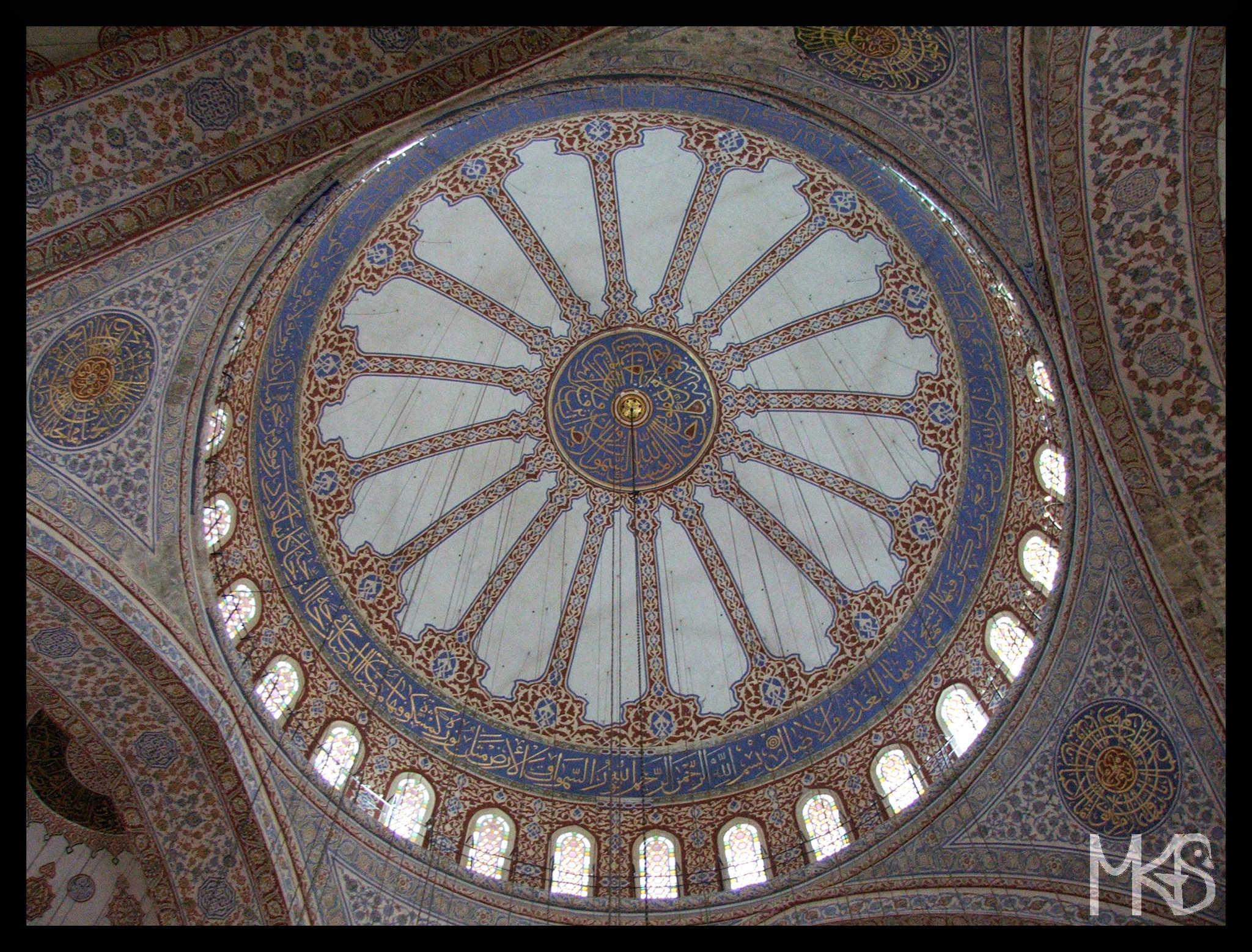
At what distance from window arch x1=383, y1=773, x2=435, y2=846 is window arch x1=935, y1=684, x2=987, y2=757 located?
474 centimetres

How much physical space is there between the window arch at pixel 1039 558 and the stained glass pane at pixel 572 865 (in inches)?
186

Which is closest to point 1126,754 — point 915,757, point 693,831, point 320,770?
point 915,757

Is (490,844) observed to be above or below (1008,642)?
below

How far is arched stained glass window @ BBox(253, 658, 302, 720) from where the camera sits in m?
8.85

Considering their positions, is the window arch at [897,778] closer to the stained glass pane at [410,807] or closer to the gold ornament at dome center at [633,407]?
the stained glass pane at [410,807]

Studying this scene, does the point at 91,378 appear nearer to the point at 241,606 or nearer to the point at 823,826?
the point at 241,606

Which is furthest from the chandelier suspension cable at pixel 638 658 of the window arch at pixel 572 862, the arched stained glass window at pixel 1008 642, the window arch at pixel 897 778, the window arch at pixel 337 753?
the arched stained glass window at pixel 1008 642

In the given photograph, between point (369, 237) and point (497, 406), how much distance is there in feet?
7.61

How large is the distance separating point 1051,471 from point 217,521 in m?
7.12

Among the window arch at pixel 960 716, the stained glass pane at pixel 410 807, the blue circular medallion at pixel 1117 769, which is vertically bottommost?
the blue circular medallion at pixel 1117 769

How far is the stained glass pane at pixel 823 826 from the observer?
29.9 ft

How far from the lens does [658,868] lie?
9516 mm

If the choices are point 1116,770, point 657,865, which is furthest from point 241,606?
point 1116,770
